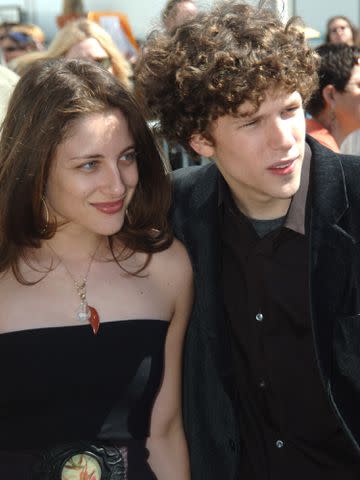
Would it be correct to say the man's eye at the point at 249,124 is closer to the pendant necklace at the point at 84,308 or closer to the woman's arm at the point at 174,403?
the woman's arm at the point at 174,403

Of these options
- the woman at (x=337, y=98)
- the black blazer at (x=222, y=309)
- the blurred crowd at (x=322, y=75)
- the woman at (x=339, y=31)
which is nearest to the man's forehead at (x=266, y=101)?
the black blazer at (x=222, y=309)

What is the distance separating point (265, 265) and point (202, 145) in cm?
48

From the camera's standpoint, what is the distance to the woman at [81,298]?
2.21m

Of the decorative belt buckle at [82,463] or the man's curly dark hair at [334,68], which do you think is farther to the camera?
the man's curly dark hair at [334,68]

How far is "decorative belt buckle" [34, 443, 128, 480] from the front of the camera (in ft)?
7.03

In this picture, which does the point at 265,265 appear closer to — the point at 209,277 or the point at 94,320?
the point at 209,277

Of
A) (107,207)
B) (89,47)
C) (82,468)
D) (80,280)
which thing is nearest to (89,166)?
(107,207)

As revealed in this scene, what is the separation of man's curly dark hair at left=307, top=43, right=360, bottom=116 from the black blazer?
1.99 m

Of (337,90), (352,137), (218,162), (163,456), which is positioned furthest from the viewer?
(337,90)

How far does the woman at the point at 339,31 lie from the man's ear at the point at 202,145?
5418 mm

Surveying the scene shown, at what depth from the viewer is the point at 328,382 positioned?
7.41ft

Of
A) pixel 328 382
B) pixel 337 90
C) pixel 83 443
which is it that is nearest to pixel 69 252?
A: pixel 83 443

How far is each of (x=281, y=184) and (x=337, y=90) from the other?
249 centimetres

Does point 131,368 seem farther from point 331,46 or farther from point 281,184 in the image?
point 331,46
